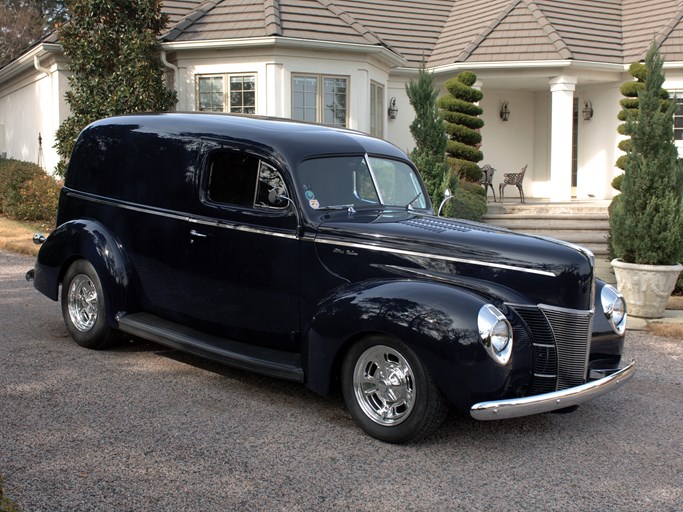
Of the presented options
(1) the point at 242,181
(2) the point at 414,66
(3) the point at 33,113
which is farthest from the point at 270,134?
(3) the point at 33,113

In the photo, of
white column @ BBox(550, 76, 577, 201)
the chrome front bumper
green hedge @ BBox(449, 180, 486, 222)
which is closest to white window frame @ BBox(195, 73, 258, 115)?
green hedge @ BBox(449, 180, 486, 222)

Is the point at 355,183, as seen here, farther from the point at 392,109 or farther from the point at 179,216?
the point at 392,109

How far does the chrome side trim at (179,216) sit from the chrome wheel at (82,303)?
696mm

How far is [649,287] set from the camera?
9.02 metres

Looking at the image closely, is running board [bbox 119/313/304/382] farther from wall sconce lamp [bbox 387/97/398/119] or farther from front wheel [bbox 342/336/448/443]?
wall sconce lamp [bbox 387/97/398/119]

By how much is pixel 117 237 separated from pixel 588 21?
1537 cm

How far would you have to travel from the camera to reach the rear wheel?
21.9 ft

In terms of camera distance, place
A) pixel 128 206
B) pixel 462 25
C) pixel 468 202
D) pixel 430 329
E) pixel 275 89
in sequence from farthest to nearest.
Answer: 1. pixel 462 25
2. pixel 275 89
3. pixel 468 202
4. pixel 128 206
5. pixel 430 329

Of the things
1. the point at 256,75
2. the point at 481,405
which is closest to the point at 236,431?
the point at 481,405

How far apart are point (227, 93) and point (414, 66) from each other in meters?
5.11

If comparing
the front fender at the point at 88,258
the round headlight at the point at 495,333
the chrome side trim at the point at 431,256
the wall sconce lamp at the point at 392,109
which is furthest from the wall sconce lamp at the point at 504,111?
the round headlight at the point at 495,333

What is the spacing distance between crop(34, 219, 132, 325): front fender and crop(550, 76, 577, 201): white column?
482 inches

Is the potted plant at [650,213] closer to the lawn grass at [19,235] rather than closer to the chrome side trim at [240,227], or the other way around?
the chrome side trim at [240,227]

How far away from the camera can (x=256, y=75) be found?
15.5 metres
